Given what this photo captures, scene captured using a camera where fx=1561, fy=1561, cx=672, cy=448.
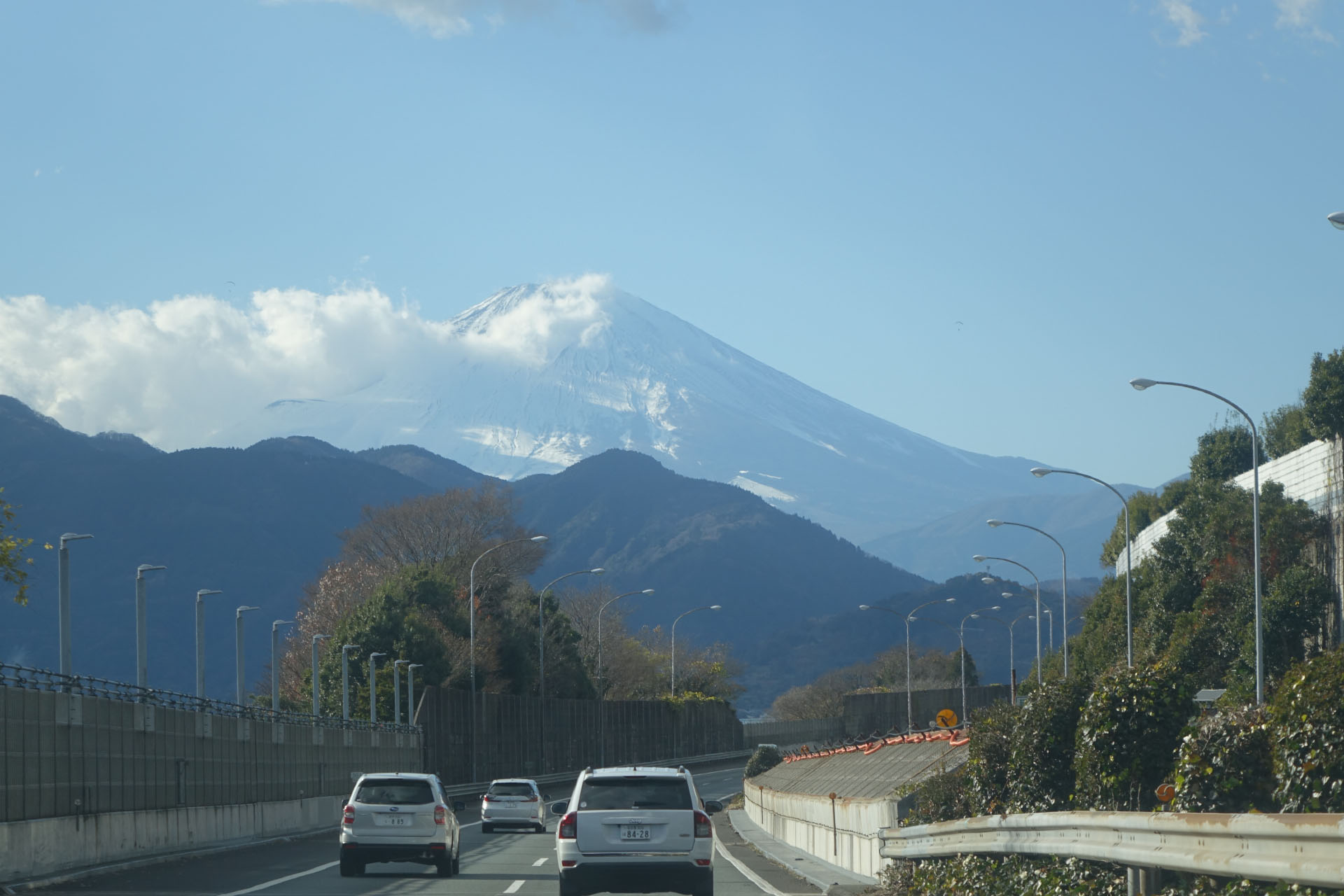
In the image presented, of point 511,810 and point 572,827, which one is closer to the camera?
point 572,827

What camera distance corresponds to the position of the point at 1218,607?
6119cm

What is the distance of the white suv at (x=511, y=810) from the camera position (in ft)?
146

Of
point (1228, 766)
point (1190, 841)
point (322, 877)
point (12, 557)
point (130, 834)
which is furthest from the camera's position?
point (130, 834)

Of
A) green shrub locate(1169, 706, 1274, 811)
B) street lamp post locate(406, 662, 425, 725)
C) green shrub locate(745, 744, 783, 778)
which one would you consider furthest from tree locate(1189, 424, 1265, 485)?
green shrub locate(1169, 706, 1274, 811)

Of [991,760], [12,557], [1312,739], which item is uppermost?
[12,557]

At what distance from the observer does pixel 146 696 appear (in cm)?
3128

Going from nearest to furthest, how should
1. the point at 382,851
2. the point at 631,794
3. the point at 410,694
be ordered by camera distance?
the point at 631,794 → the point at 382,851 → the point at 410,694

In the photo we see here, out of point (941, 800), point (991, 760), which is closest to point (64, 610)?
point (941, 800)

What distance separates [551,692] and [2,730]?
283 ft

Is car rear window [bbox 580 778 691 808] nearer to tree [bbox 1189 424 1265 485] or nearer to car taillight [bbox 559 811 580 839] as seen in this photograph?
car taillight [bbox 559 811 580 839]

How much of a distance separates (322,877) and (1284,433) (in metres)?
87.6

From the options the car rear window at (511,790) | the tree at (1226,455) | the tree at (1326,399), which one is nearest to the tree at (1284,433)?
the tree at (1226,455)

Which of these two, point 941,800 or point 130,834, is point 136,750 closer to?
point 130,834

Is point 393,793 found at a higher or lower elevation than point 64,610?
lower
